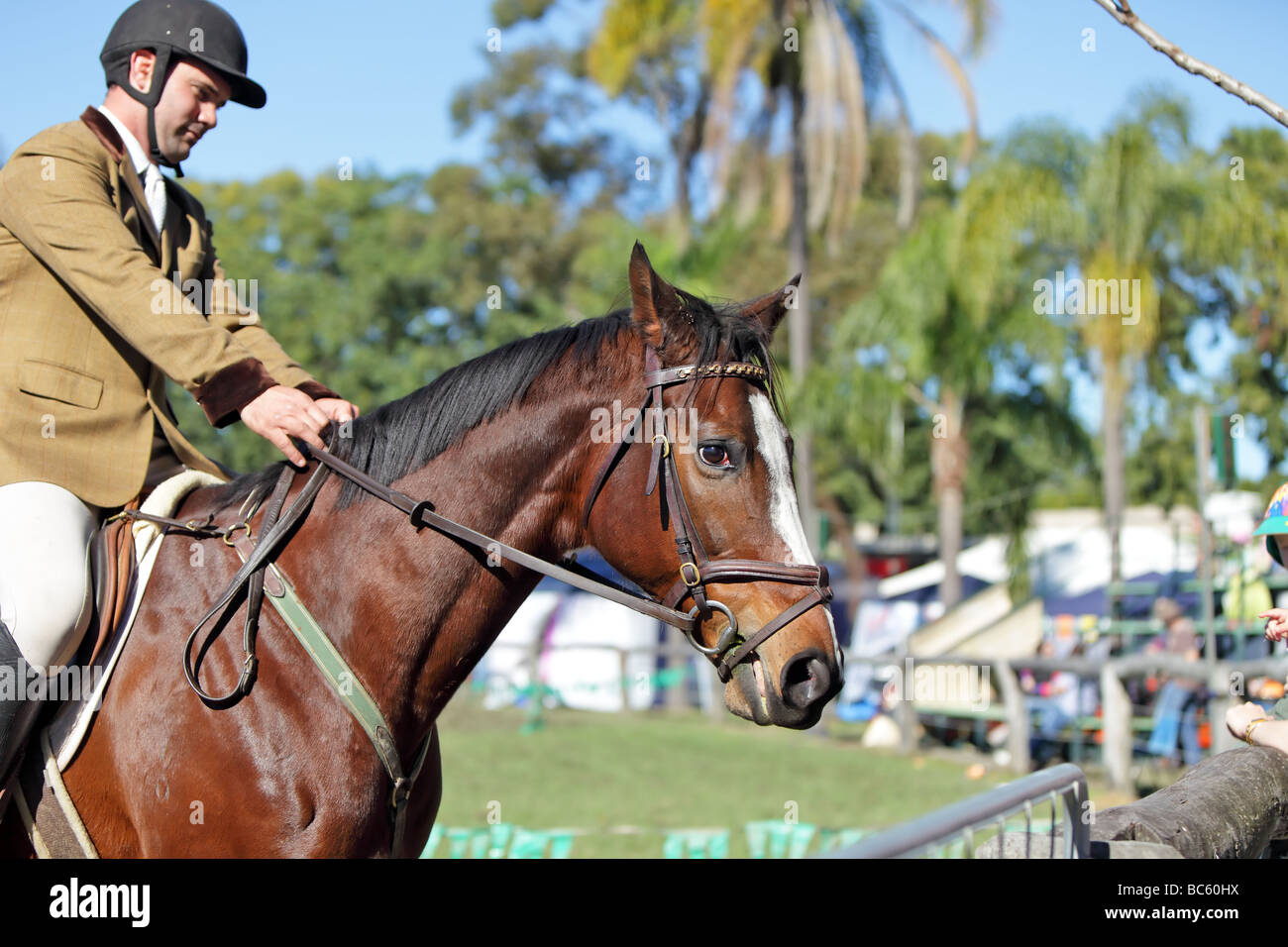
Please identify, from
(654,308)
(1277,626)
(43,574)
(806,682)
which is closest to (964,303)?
(1277,626)

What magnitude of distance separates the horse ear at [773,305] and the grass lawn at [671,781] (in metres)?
4.08

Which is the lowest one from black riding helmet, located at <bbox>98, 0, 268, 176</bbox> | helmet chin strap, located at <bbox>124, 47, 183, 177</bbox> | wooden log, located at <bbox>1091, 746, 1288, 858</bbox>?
wooden log, located at <bbox>1091, 746, 1288, 858</bbox>

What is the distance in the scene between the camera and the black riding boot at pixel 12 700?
2.55 meters

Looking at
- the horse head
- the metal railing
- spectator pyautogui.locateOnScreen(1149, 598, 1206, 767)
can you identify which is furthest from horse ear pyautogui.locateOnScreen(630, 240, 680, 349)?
spectator pyautogui.locateOnScreen(1149, 598, 1206, 767)

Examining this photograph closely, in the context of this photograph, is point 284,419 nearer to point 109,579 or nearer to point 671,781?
point 109,579

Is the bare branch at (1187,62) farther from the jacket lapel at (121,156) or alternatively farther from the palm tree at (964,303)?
the palm tree at (964,303)

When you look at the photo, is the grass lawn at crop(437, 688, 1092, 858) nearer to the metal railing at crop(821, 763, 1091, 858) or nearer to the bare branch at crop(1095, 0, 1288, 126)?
the metal railing at crop(821, 763, 1091, 858)

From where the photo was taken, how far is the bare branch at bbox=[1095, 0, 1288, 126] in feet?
7.55

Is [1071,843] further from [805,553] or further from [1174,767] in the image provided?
[1174,767]

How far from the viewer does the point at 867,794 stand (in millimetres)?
10367

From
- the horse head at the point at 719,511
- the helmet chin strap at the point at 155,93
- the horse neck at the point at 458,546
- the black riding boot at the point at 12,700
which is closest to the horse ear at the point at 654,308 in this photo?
the horse head at the point at 719,511

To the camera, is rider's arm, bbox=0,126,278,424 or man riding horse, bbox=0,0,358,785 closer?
man riding horse, bbox=0,0,358,785

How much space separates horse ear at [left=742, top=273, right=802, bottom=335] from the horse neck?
45 centimetres
